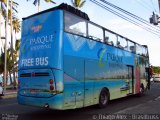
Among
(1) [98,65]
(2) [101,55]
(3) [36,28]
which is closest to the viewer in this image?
(3) [36,28]

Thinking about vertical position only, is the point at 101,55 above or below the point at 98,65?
above

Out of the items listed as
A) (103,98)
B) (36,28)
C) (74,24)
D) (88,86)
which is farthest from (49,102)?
(103,98)

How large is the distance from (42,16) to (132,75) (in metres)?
8.14

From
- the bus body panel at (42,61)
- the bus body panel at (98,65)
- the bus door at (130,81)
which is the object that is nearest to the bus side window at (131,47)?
the bus body panel at (98,65)

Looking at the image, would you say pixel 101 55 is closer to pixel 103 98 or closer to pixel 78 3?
pixel 103 98

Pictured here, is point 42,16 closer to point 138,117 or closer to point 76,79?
point 76,79

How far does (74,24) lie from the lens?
11203 mm

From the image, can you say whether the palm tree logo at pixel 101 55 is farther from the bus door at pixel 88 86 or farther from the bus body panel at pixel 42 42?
the bus body panel at pixel 42 42

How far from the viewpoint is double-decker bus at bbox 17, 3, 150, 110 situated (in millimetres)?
10234

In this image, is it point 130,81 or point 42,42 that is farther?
point 130,81

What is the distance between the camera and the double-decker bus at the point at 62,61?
1023 centimetres

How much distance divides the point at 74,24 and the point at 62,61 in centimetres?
180

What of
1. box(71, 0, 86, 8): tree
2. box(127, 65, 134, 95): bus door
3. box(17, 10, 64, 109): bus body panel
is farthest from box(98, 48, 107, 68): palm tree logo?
box(71, 0, 86, 8): tree

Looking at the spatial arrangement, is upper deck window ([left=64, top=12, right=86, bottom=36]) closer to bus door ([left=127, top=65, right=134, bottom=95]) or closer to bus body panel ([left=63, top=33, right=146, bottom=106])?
bus body panel ([left=63, top=33, right=146, bottom=106])
